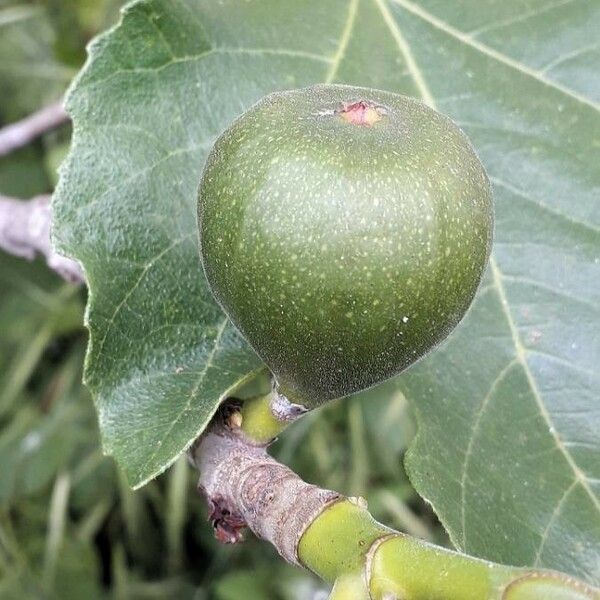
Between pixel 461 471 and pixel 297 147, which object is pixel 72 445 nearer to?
pixel 461 471

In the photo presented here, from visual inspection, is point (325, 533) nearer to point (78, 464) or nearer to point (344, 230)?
point (344, 230)

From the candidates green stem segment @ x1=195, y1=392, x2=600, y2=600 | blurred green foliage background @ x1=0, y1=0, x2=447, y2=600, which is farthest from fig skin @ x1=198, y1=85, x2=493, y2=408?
blurred green foliage background @ x1=0, y1=0, x2=447, y2=600

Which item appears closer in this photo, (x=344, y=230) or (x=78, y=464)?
(x=344, y=230)

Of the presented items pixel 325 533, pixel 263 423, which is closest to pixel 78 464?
pixel 263 423

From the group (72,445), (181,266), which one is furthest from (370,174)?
(72,445)

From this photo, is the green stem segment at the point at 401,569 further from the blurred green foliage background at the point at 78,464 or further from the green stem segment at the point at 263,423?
the blurred green foliage background at the point at 78,464

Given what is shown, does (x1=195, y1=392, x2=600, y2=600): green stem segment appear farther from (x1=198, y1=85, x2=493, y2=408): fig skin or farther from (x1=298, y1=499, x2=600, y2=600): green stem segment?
(x1=198, y1=85, x2=493, y2=408): fig skin
